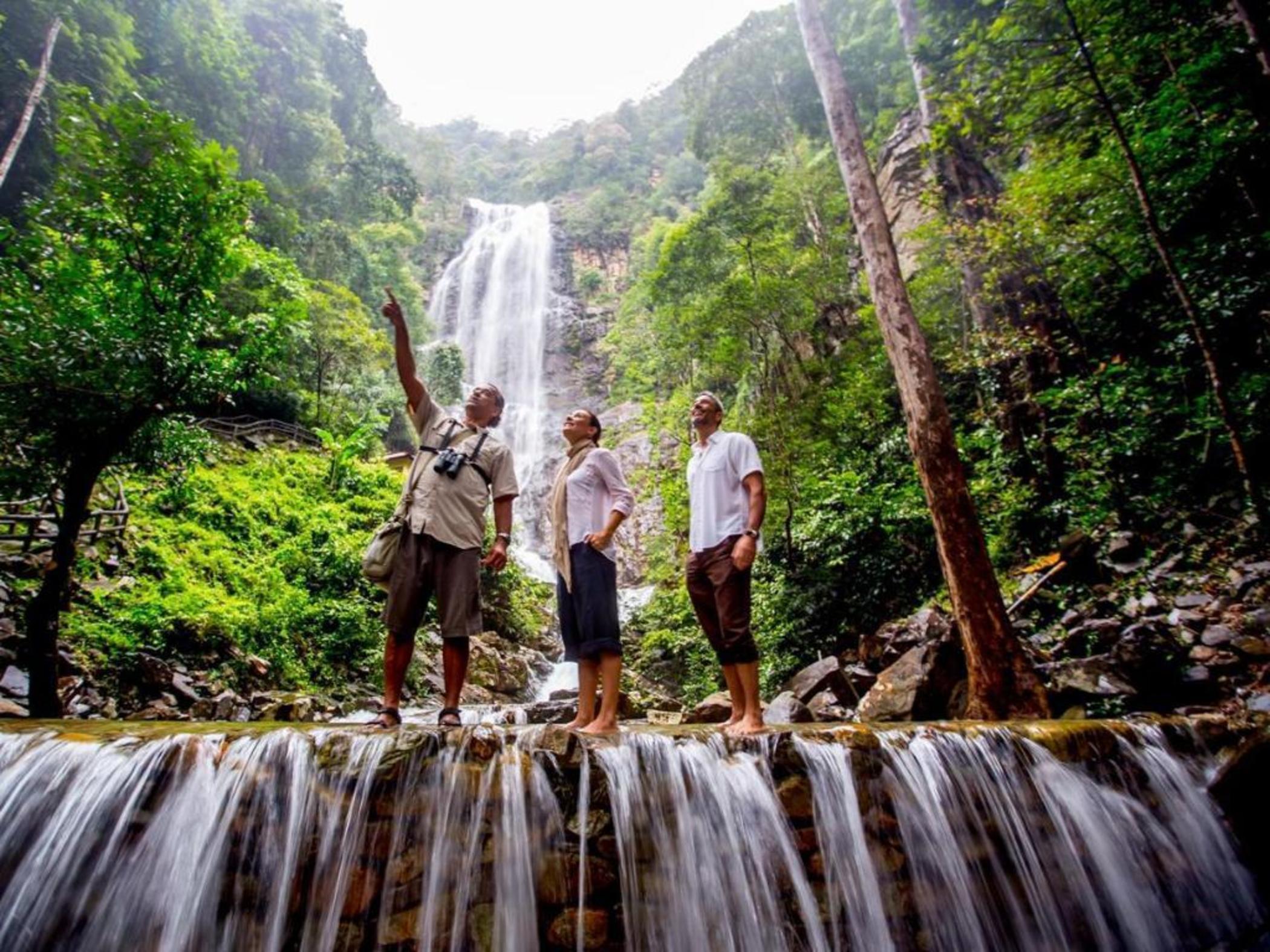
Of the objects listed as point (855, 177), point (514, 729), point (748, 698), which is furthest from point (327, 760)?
point (855, 177)

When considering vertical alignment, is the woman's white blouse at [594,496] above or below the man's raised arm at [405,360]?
below

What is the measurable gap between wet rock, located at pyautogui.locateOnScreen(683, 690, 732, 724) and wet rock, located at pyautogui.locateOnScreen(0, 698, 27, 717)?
518 cm

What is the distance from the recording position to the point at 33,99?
11.9 m

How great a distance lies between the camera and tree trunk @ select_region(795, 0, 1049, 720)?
4.28 m

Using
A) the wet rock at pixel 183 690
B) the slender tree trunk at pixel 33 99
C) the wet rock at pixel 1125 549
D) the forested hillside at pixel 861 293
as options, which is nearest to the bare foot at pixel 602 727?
the forested hillside at pixel 861 293

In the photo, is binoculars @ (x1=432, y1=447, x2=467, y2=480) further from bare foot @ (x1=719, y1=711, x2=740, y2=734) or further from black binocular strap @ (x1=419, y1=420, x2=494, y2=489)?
bare foot @ (x1=719, y1=711, x2=740, y2=734)

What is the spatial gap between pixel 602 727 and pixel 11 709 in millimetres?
4613

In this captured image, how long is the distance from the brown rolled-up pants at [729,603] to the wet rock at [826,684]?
2774 mm

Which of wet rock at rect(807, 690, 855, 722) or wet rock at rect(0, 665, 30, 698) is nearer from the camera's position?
wet rock at rect(0, 665, 30, 698)

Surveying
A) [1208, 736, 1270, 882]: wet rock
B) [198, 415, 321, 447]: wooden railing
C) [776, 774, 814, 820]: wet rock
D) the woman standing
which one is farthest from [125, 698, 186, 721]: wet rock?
[198, 415, 321, 447]: wooden railing

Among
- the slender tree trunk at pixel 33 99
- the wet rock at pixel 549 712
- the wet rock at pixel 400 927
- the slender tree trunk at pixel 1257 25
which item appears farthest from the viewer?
the slender tree trunk at pixel 33 99

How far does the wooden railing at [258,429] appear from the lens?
14.3 meters

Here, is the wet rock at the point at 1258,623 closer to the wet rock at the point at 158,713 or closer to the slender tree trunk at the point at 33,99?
the wet rock at the point at 158,713

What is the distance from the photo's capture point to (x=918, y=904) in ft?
9.01
